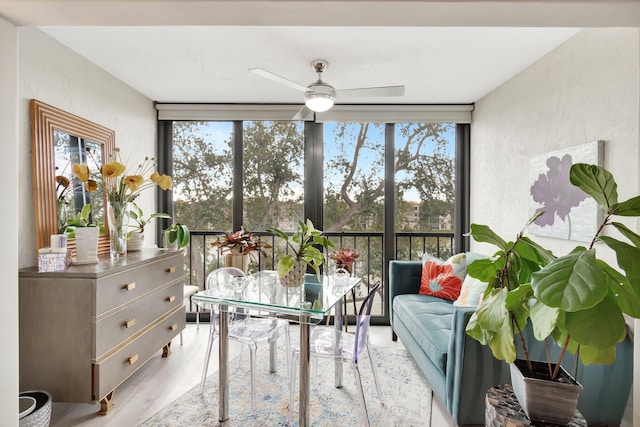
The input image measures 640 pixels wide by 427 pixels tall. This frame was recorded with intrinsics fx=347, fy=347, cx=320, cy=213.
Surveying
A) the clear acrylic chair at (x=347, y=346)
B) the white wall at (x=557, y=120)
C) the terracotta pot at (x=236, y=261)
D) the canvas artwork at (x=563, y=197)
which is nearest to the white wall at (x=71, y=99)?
the terracotta pot at (x=236, y=261)

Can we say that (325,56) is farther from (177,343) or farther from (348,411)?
(177,343)

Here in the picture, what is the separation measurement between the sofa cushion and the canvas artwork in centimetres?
92

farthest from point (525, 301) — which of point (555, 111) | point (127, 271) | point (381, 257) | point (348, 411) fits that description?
point (381, 257)

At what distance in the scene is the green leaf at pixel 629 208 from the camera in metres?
1.17

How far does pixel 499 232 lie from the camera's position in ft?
10.2

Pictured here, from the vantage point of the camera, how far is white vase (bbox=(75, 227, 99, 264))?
2.22 m

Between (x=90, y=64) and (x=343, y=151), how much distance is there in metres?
2.36

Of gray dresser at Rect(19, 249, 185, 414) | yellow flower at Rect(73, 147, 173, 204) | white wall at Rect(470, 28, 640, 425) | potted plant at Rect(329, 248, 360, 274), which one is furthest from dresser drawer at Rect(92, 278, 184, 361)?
white wall at Rect(470, 28, 640, 425)

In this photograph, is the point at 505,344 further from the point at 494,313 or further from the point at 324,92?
the point at 324,92

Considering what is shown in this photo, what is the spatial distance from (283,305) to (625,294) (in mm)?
1465

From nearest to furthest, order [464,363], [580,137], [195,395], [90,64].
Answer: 1. [464,363]
2. [580,137]
3. [195,395]
4. [90,64]

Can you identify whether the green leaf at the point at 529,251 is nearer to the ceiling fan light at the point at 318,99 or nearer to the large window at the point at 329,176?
the ceiling fan light at the point at 318,99

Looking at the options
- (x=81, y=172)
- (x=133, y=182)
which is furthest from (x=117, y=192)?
(x=81, y=172)

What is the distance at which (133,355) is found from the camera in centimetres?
233
